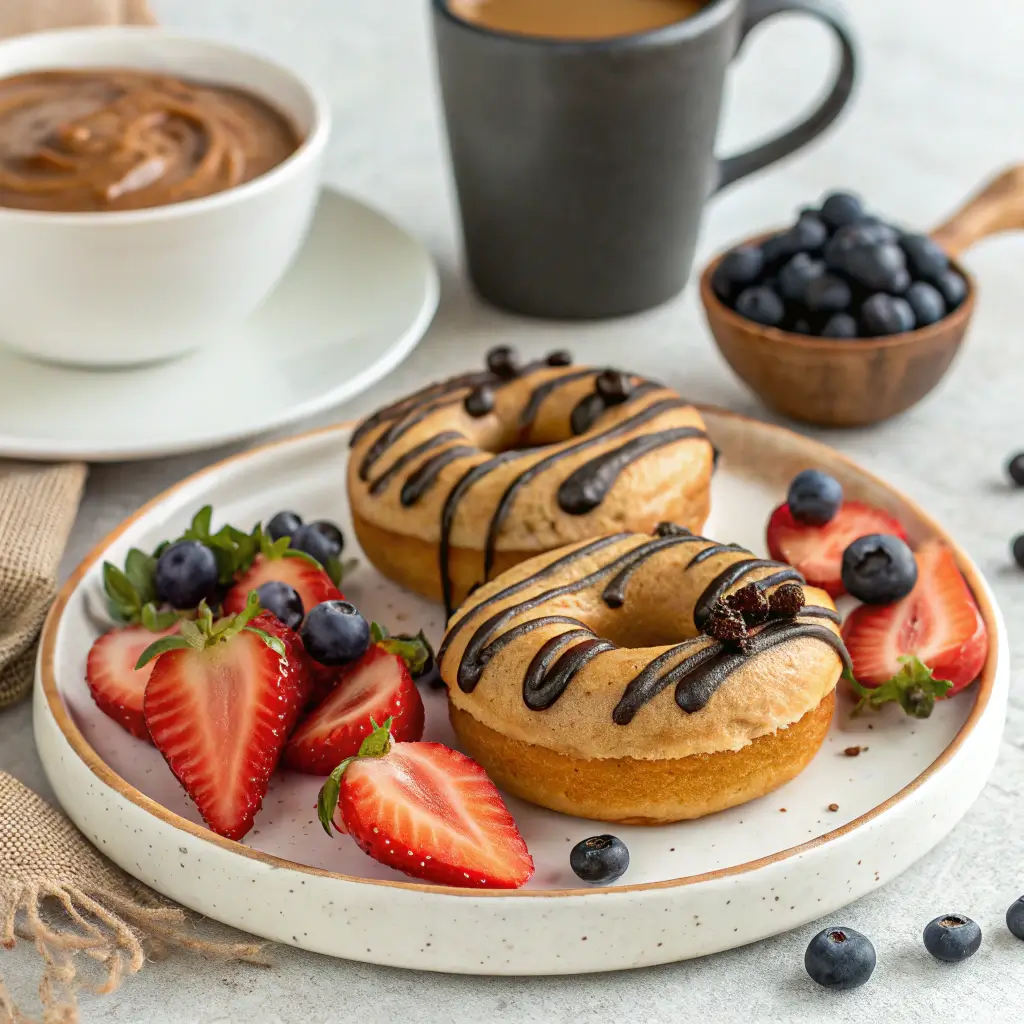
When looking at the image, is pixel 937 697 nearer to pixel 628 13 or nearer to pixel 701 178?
pixel 701 178

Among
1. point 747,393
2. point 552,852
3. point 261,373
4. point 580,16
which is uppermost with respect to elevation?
point 580,16

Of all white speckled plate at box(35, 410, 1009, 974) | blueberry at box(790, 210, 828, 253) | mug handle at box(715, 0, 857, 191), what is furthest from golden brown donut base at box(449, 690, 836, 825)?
mug handle at box(715, 0, 857, 191)

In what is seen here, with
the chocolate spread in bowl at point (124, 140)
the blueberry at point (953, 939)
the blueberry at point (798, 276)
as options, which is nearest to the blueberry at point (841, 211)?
the blueberry at point (798, 276)

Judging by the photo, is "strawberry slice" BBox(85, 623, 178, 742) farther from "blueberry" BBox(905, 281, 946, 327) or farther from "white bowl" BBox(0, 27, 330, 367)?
"blueberry" BBox(905, 281, 946, 327)

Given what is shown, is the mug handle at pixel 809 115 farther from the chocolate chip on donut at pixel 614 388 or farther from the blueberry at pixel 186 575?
the blueberry at pixel 186 575

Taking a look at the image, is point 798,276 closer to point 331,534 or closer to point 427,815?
point 331,534

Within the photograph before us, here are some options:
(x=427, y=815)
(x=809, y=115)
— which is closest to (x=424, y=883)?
(x=427, y=815)
